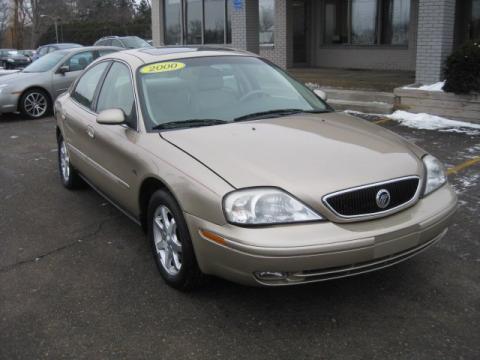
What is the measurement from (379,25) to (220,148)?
43.8ft

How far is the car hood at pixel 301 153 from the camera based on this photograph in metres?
3.19

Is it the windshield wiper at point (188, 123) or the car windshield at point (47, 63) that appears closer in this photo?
the windshield wiper at point (188, 123)

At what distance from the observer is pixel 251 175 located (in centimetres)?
322

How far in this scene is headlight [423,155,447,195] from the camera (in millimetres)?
3617

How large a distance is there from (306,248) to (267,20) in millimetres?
A: 15785

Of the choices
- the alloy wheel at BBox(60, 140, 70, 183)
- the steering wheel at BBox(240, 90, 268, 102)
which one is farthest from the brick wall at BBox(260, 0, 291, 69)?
the steering wheel at BBox(240, 90, 268, 102)

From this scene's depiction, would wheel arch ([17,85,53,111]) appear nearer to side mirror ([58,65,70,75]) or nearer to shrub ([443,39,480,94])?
side mirror ([58,65,70,75])

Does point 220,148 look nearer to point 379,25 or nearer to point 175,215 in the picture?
point 175,215

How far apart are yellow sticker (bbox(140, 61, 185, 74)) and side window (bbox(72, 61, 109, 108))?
35.6 inches

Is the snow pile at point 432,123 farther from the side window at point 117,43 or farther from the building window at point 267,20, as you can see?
the side window at point 117,43

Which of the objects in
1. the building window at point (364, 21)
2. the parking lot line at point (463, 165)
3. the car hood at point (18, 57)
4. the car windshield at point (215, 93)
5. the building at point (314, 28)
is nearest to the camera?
the car windshield at point (215, 93)

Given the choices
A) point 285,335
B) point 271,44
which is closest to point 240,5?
point 271,44

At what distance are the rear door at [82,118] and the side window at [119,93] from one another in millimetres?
166

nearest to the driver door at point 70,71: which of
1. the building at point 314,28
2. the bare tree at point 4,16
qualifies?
the building at point 314,28
